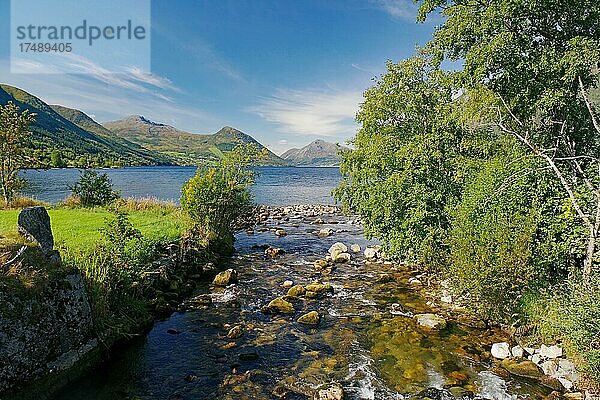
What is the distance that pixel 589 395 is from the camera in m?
9.52

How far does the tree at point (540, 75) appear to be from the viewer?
12.3m

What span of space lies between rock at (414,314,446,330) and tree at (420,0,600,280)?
4.99m

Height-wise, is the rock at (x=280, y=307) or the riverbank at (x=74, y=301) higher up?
the riverbank at (x=74, y=301)

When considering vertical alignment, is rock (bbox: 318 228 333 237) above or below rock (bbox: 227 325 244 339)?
above

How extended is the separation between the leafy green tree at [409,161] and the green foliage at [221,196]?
868 centimetres

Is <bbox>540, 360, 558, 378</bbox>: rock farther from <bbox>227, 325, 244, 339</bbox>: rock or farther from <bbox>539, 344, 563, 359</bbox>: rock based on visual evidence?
<bbox>227, 325, 244, 339</bbox>: rock

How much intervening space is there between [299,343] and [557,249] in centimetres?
913

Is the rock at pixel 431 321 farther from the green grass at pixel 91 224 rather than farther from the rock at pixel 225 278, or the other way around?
the green grass at pixel 91 224

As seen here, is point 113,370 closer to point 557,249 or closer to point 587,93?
point 557,249

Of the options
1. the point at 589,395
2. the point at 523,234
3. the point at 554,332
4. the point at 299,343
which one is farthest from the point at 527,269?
the point at 299,343

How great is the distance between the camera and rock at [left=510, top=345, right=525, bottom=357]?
1190 cm

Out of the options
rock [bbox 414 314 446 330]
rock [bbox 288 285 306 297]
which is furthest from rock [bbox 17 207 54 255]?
rock [bbox 414 314 446 330]

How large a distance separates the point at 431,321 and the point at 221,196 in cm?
1495

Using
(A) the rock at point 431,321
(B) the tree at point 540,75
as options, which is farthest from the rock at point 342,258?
(B) the tree at point 540,75
